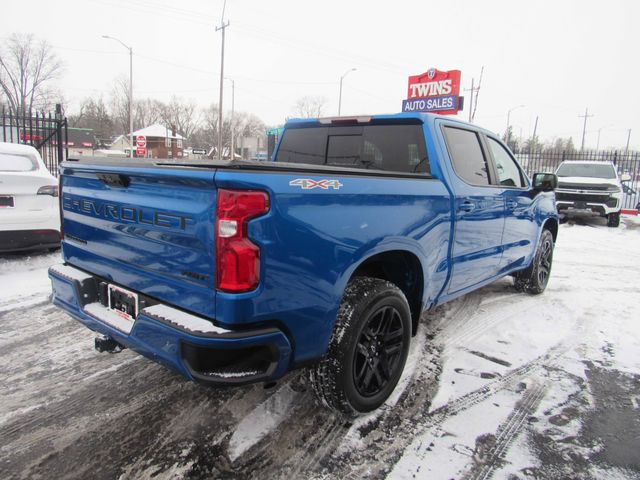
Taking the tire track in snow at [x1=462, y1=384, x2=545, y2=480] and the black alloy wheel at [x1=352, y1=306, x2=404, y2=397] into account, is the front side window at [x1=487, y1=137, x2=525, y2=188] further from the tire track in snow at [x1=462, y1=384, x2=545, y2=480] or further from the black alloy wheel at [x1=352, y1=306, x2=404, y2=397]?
the black alloy wheel at [x1=352, y1=306, x2=404, y2=397]

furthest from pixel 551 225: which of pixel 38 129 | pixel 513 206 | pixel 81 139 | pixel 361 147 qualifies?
pixel 81 139

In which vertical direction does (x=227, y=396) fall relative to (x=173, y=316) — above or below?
below

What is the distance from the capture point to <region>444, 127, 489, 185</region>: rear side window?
3.59 m

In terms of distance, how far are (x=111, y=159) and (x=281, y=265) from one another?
137 centimetres

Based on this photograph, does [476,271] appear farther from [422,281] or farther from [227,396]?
[227,396]

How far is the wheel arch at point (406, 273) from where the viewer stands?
304 centimetres

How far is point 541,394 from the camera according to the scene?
3.19m

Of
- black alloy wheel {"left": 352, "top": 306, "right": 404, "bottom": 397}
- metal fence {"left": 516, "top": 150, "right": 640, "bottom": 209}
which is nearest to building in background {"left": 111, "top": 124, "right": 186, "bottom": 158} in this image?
metal fence {"left": 516, "top": 150, "right": 640, "bottom": 209}

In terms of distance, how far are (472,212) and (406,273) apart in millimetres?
891

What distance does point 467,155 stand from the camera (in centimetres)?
380

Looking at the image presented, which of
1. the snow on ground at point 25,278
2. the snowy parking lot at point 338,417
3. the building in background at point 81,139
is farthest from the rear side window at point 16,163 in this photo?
the building in background at point 81,139

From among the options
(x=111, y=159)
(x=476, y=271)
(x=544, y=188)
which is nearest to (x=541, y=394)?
(x=476, y=271)

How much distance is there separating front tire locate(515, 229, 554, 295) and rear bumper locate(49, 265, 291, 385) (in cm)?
424

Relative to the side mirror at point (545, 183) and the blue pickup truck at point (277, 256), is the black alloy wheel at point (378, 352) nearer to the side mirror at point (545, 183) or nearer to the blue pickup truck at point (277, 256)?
the blue pickup truck at point (277, 256)
